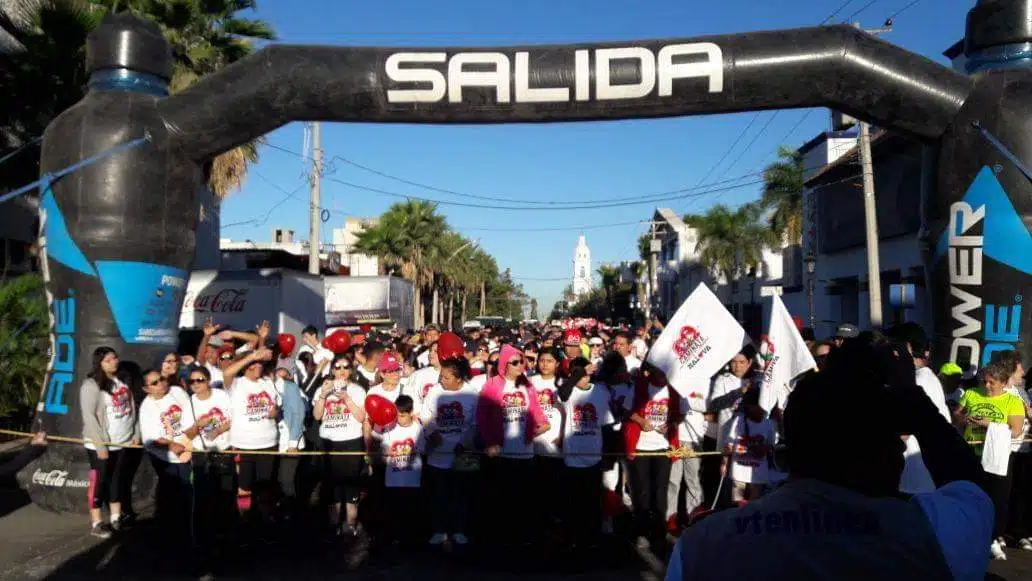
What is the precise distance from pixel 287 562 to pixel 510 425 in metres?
2.13

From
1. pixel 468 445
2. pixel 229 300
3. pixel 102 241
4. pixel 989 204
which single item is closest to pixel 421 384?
pixel 468 445

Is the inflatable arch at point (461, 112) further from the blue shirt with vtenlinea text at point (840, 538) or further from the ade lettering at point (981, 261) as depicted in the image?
the blue shirt with vtenlinea text at point (840, 538)

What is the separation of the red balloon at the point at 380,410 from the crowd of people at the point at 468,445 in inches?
1.0

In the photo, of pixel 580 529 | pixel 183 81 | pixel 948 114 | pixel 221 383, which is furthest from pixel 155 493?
pixel 183 81

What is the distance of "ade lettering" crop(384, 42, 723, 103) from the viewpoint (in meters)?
7.73

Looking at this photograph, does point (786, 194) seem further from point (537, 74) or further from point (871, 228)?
point (537, 74)

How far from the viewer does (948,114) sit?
7480mm

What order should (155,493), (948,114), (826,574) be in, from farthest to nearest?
(155,493)
(948,114)
(826,574)

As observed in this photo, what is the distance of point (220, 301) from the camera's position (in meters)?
18.3

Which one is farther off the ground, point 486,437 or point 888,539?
point 888,539

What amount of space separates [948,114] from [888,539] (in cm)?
698

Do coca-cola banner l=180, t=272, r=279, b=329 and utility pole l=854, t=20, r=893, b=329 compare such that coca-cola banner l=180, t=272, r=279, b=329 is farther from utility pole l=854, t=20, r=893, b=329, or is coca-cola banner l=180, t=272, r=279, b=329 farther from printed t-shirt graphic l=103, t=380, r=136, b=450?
utility pole l=854, t=20, r=893, b=329

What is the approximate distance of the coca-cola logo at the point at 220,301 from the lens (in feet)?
58.6

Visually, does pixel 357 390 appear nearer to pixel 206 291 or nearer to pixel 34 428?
pixel 34 428
